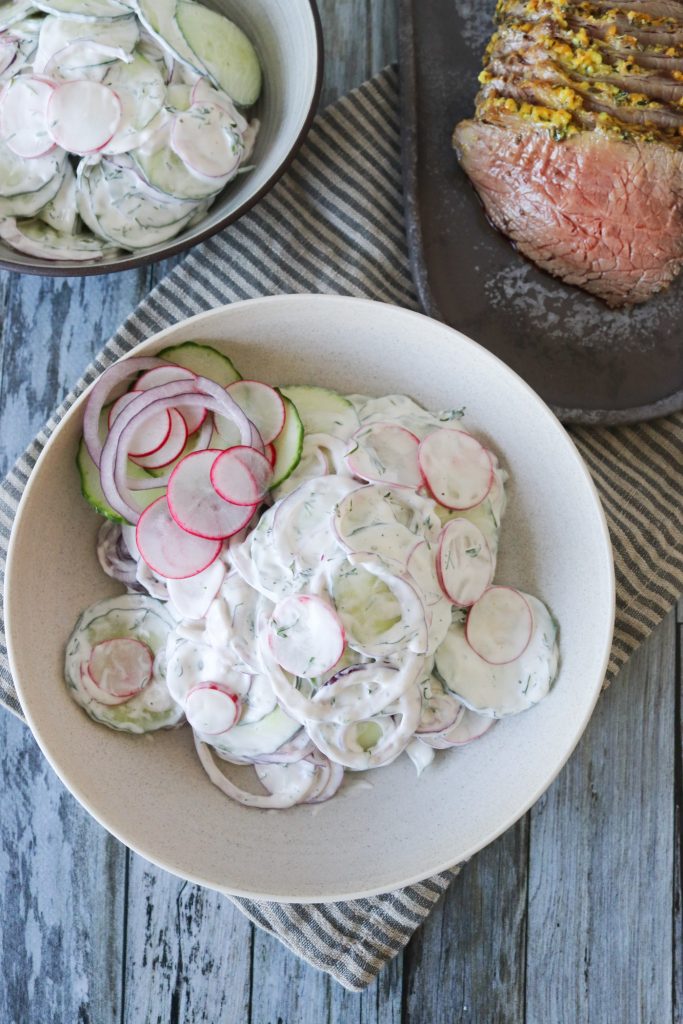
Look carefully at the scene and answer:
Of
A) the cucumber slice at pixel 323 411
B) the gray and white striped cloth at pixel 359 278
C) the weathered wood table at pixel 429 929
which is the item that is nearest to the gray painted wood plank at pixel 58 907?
the weathered wood table at pixel 429 929

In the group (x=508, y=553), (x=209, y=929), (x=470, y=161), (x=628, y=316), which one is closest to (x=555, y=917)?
(x=209, y=929)

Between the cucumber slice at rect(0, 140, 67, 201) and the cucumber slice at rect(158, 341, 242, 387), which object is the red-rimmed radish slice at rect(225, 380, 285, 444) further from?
the cucumber slice at rect(0, 140, 67, 201)

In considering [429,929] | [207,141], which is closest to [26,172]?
[207,141]

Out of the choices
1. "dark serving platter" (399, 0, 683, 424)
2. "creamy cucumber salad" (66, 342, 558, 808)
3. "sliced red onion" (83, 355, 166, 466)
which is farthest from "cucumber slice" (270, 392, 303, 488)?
"dark serving platter" (399, 0, 683, 424)

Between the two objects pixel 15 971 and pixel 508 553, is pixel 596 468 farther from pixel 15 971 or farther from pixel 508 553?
pixel 15 971

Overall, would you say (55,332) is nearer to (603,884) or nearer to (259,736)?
(259,736)

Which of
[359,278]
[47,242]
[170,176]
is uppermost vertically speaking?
[170,176]

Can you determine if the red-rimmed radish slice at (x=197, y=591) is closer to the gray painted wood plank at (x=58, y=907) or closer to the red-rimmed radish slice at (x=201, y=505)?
the red-rimmed radish slice at (x=201, y=505)
